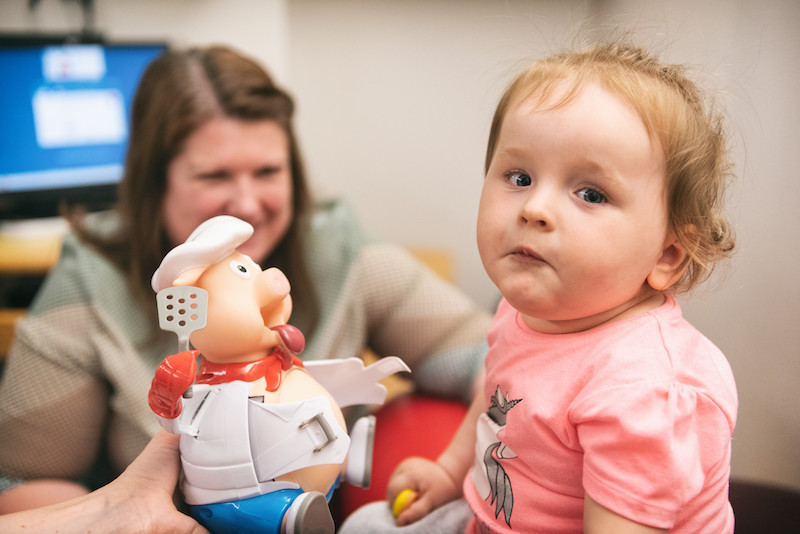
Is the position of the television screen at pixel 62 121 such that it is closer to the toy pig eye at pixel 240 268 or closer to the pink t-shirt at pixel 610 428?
the toy pig eye at pixel 240 268

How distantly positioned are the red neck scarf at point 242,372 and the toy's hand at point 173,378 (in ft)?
0.13

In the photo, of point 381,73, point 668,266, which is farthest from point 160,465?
point 381,73

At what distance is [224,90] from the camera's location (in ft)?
3.70

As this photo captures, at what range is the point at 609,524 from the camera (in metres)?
0.47

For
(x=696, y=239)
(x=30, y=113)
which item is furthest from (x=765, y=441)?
(x=30, y=113)

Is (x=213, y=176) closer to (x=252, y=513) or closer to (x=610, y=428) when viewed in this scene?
(x=252, y=513)

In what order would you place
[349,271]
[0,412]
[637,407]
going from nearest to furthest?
[637,407], [0,412], [349,271]

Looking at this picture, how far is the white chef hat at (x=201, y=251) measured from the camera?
0.49m

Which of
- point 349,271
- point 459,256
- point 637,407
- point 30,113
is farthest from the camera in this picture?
point 459,256

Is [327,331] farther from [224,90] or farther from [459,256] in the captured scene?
[459,256]

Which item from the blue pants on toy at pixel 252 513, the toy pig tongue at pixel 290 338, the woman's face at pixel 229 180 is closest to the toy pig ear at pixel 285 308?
the toy pig tongue at pixel 290 338

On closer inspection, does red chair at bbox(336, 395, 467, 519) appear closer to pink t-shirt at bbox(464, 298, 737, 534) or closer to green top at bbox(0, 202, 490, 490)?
green top at bbox(0, 202, 490, 490)

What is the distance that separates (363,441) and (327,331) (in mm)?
566

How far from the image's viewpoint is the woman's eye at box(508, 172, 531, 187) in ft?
1.78
